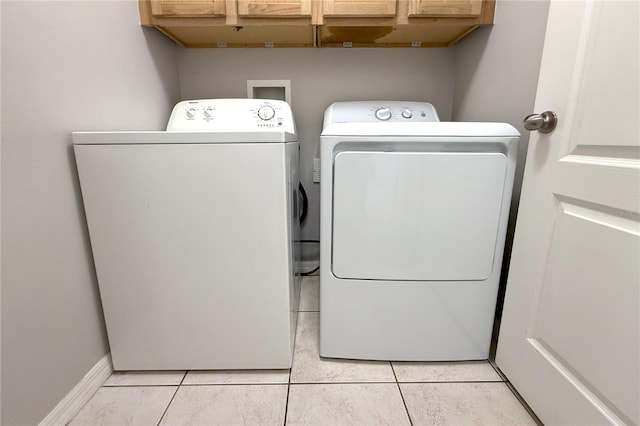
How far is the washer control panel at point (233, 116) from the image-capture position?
1.37 meters

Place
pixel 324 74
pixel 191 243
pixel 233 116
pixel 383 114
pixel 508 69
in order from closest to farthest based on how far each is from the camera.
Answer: pixel 191 243 < pixel 508 69 < pixel 233 116 < pixel 383 114 < pixel 324 74

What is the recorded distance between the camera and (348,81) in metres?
1.68

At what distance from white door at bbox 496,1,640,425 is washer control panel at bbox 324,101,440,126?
68cm

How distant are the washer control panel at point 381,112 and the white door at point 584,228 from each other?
2.23ft

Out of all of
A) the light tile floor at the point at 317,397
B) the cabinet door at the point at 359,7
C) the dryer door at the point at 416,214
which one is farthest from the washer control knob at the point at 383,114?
the light tile floor at the point at 317,397

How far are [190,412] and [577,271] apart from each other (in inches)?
47.6

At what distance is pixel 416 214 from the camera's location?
971mm

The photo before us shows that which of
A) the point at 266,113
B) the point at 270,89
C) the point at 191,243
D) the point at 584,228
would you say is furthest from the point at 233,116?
the point at 584,228

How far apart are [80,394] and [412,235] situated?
1.23 meters

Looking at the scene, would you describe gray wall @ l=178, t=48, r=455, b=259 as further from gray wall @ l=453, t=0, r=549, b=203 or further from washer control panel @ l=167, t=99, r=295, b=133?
washer control panel @ l=167, t=99, r=295, b=133

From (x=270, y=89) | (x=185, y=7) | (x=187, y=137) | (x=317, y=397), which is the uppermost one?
(x=185, y=7)

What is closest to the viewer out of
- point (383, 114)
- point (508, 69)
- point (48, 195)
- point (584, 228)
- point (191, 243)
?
point (584, 228)

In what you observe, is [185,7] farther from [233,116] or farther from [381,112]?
[381,112]

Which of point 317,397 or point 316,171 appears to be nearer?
point 317,397
